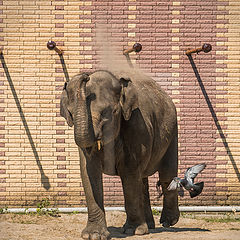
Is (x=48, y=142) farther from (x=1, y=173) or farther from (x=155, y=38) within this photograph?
(x=155, y=38)

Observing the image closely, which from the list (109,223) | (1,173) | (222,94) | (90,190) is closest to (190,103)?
(222,94)

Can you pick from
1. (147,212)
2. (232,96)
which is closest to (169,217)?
(147,212)

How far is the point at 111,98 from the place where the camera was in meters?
6.03

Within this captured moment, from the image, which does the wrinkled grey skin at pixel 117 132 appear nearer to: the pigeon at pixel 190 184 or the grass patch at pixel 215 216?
the pigeon at pixel 190 184

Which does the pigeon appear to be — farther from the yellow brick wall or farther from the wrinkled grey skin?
the yellow brick wall

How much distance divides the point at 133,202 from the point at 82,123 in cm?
144

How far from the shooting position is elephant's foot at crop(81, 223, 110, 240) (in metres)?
6.22

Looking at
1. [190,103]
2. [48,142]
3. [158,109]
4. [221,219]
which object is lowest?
[221,219]

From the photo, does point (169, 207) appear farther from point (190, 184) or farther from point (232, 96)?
point (232, 96)

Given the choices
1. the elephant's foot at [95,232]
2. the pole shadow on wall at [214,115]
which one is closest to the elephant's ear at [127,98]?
the elephant's foot at [95,232]

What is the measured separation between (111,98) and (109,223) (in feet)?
11.0

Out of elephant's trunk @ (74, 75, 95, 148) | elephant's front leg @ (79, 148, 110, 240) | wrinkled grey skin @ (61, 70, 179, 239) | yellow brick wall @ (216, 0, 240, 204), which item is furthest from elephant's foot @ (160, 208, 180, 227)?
yellow brick wall @ (216, 0, 240, 204)

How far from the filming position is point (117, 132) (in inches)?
243

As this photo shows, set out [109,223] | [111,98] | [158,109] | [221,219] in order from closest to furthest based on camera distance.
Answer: [111,98] → [158,109] → [109,223] → [221,219]
